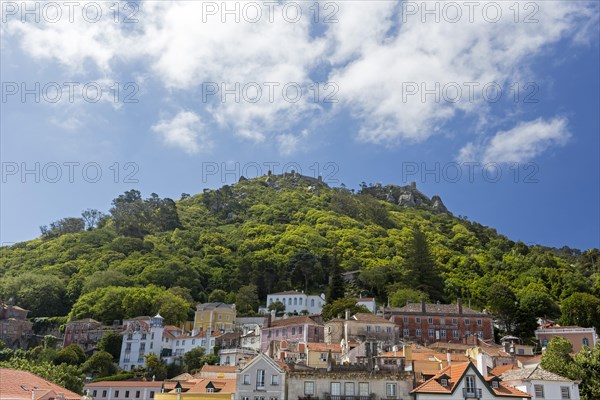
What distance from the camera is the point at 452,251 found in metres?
142

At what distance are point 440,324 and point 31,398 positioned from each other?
62578 millimetres

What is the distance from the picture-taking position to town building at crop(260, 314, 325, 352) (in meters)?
80.0

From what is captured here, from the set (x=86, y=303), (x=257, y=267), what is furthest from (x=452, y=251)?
(x=86, y=303)

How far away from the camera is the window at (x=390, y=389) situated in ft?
142

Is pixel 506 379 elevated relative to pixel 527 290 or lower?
lower

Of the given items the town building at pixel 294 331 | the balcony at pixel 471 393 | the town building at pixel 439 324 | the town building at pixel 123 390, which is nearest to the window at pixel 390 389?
the balcony at pixel 471 393

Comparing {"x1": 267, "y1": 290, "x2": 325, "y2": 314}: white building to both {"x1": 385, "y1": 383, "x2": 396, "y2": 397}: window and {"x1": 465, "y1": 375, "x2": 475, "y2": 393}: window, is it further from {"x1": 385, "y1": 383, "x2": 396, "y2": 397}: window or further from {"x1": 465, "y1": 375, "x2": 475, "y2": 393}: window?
{"x1": 465, "y1": 375, "x2": 475, "y2": 393}: window

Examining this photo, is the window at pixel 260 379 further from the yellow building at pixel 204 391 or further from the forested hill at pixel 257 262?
the forested hill at pixel 257 262

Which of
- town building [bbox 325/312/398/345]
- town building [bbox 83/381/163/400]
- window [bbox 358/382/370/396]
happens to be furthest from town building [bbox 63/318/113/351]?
window [bbox 358/382/370/396]

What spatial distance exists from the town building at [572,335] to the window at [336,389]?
44250 millimetres

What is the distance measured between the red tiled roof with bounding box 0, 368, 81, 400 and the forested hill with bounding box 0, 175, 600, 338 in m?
53.3

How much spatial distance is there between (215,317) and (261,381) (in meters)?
52.2

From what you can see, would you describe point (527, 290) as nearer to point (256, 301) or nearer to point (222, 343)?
point (256, 301)

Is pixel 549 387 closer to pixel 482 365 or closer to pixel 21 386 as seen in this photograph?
pixel 482 365
